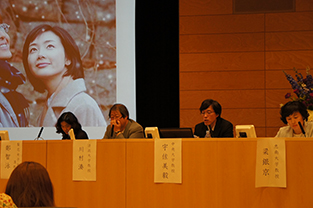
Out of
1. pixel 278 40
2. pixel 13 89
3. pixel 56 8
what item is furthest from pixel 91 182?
pixel 278 40

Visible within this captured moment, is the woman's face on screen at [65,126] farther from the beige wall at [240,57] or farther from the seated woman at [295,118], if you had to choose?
the seated woman at [295,118]

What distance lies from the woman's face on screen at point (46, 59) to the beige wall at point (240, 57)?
155cm

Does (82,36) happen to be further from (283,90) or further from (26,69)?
(283,90)

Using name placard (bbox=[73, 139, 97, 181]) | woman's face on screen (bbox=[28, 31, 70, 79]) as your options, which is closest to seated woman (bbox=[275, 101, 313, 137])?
name placard (bbox=[73, 139, 97, 181])

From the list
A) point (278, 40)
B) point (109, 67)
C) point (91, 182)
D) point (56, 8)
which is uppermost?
point (56, 8)

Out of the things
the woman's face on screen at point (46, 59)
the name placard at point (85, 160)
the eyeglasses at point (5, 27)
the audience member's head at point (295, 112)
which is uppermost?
the eyeglasses at point (5, 27)

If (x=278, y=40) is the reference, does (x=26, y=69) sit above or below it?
below

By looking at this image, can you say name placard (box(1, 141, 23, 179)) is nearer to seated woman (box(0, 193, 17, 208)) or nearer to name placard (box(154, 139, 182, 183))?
name placard (box(154, 139, 182, 183))

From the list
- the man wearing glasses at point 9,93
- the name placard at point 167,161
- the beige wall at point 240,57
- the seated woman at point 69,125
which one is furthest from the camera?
the beige wall at point 240,57

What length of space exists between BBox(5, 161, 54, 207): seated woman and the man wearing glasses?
12.4 ft

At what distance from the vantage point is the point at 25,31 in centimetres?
533

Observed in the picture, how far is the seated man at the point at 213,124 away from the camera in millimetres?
3648

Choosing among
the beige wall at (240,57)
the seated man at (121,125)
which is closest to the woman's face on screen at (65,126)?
the seated man at (121,125)

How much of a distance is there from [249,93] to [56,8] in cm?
267
